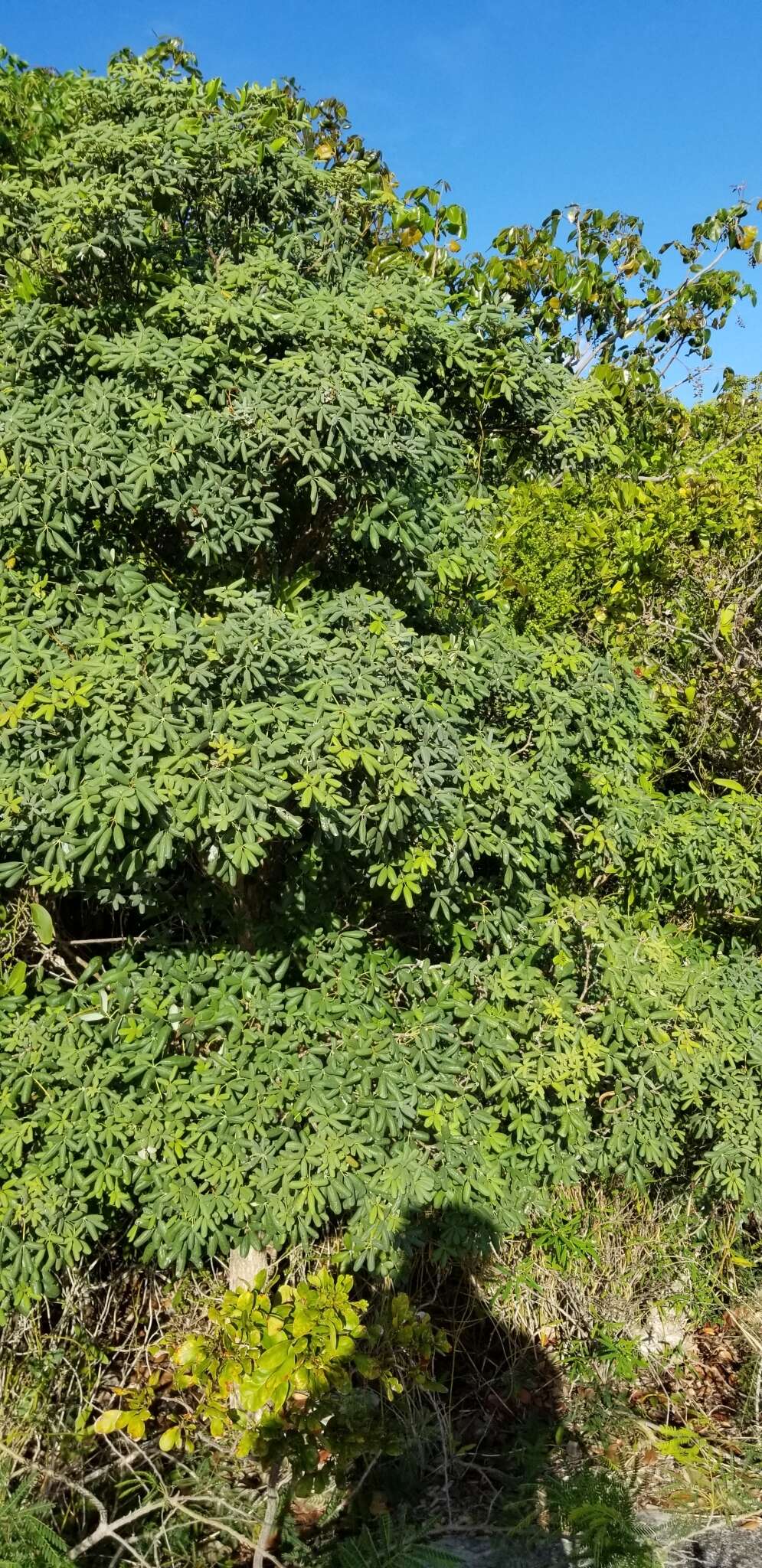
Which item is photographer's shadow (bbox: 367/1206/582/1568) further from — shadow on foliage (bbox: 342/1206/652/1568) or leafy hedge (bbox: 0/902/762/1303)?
leafy hedge (bbox: 0/902/762/1303)

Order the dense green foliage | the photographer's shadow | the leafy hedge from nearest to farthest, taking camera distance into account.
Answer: the dense green foliage, the leafy hedge, the photographer's shadow

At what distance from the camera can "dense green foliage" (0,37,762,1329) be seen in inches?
105

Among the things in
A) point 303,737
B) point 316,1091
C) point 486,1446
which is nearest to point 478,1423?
point 486,1446

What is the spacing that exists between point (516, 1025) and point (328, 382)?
7.06ft

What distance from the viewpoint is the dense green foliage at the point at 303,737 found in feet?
8.74

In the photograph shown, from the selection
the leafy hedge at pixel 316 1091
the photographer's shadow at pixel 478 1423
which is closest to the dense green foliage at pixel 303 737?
the leafy hedge at pixel 316 1091

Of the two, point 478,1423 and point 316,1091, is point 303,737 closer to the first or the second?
point 316,1091

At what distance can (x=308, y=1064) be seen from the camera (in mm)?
3115

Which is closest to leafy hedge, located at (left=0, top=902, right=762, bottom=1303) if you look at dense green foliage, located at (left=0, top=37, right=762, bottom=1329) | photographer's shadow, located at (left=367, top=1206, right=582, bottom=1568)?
dense green foliage, located at (left=0, top=37, right=762, bottom=1329)

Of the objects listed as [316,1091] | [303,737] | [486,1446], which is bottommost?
[486,1446]

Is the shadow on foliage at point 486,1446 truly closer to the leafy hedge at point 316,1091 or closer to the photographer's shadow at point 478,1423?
the photographer's shadow at point 478,1423

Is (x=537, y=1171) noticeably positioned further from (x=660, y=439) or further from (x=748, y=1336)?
(x=660, y=439)

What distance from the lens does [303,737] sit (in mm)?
2598

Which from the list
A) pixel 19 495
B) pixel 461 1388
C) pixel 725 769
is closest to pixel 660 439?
pixel 725 769
